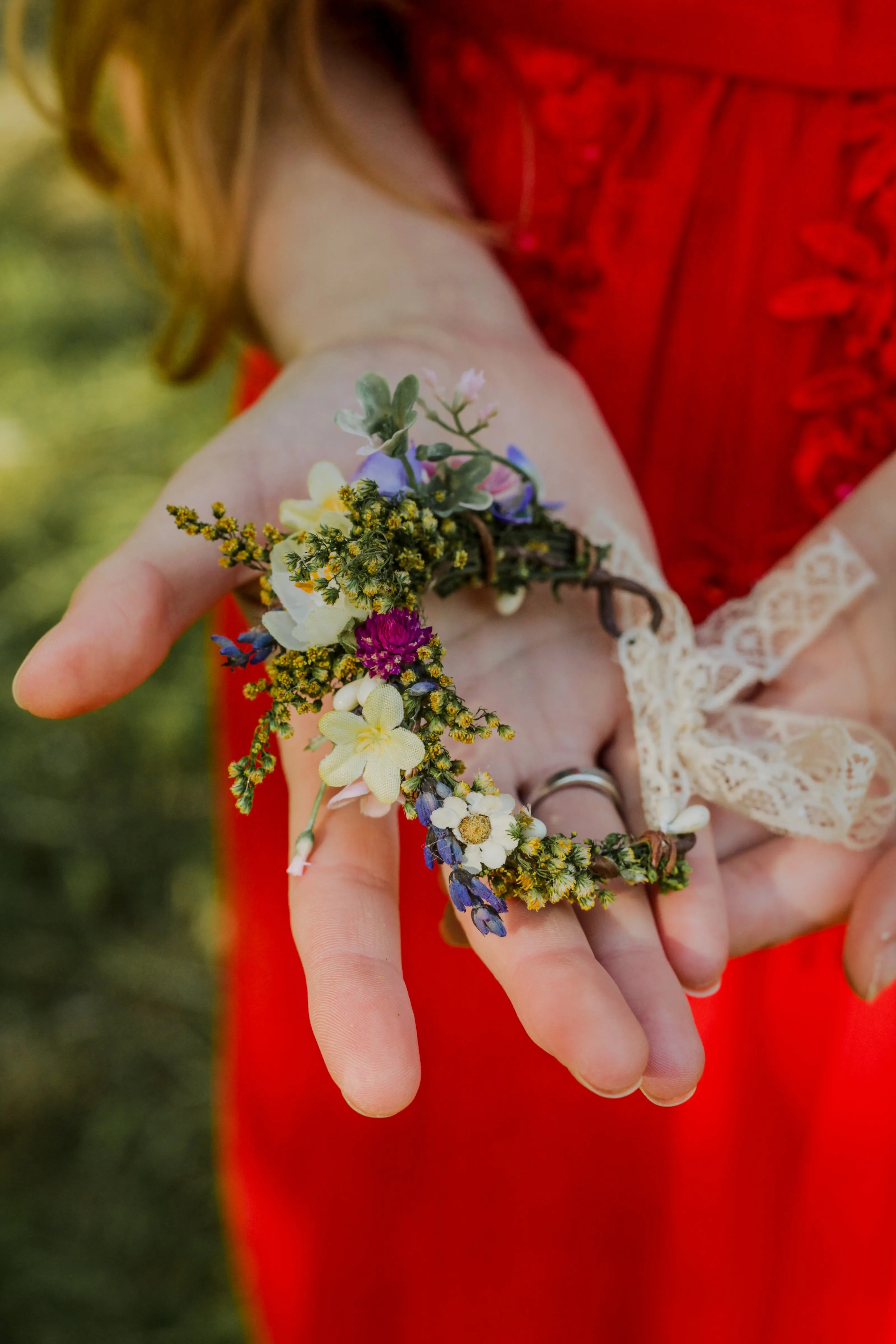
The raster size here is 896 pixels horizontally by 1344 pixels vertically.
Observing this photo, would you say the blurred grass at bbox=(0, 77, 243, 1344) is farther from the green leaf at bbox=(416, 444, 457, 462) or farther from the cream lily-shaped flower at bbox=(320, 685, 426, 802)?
the green leaf at bbox=(416, 444, 457, 462)

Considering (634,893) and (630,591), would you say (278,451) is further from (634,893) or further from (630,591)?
(634,893)

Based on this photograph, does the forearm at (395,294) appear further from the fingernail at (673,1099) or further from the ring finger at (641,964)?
the fingernail at (673,1099)

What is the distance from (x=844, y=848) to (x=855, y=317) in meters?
0.85

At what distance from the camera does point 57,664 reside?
46.8 inches

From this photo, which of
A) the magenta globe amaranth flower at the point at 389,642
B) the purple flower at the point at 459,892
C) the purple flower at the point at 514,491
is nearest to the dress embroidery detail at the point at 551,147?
the purple flower at the point at 514,491

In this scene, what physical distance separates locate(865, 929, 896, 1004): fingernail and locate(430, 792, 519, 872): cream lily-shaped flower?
540 mm

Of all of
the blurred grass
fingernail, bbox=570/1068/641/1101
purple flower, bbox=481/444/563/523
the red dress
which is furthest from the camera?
the blurred grass

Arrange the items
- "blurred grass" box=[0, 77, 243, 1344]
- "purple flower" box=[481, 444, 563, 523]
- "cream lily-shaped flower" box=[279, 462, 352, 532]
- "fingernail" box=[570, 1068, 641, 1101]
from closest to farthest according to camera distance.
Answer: "fingernail" box=[570, 1068, 641, 1101], "cream lily-shaped flower" box=[279, 462, 352, 532], "purple flower" box=[481, 444, 563, 523], "blurred grass" box=[0, 77, 243, 1344]

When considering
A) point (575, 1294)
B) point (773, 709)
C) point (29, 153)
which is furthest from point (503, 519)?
point (29, 153)

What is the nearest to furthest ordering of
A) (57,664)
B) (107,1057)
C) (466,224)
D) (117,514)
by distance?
(57,664) < (466,224) < (107,1057) < (117,514)

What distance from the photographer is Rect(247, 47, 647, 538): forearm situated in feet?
5.43

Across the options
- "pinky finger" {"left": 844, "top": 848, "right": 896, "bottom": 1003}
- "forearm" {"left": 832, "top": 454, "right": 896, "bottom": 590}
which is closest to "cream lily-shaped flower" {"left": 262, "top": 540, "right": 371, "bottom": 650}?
"pinky finger" {"left": 844, "top": 848, "right": 896, "bottom": 1003}

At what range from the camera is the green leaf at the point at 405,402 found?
1223 mm

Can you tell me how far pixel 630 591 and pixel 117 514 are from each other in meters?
2.86
